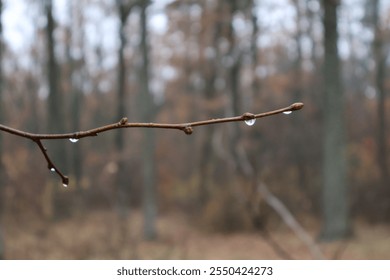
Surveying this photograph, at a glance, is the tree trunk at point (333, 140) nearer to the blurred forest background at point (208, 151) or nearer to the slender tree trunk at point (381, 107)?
A: the blurred forest background at point (208, 151)

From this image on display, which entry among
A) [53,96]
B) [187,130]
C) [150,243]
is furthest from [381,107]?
[187,130]

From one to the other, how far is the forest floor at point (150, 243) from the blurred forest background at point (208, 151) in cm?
4

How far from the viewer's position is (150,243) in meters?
12.5

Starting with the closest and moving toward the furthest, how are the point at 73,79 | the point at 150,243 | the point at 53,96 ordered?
the point at 150,243 < the point at 53,96 < the point at 73,79

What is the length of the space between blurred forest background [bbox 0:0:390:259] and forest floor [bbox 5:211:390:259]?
4 cm

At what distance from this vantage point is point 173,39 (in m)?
24.9

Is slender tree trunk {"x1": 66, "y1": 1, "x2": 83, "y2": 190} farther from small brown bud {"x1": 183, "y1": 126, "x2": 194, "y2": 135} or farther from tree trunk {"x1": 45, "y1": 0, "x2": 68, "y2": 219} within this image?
small brown bud {"x1": 183, "y1": 126, "x2": 194, "y2": 135}

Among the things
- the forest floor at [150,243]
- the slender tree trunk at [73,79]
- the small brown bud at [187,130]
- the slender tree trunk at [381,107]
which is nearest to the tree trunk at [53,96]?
the forest floor at [150,243]

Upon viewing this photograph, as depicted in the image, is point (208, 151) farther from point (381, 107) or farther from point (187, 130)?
point (187, 130)

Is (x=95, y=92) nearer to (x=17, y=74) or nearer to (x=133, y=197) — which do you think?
(x=17, y=74)

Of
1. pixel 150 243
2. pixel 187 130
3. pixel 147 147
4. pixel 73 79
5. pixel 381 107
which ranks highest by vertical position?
pixel 73 79

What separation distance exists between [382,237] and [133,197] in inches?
395

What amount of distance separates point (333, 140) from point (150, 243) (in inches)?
185

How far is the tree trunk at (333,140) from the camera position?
1185cm
